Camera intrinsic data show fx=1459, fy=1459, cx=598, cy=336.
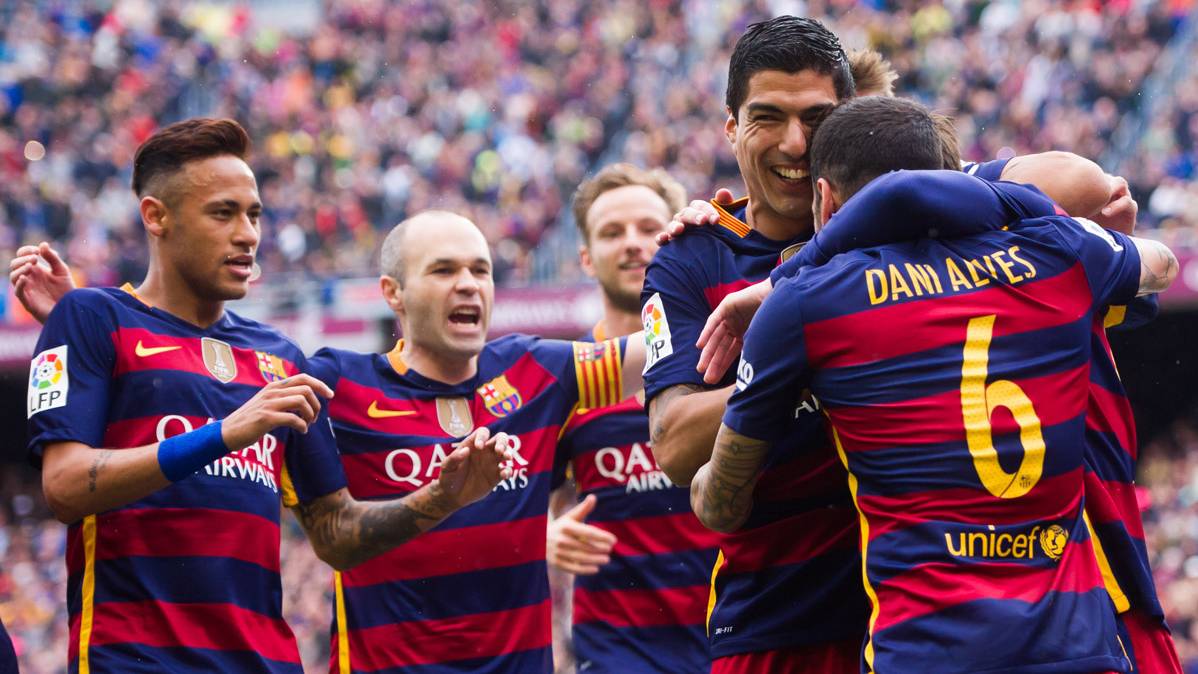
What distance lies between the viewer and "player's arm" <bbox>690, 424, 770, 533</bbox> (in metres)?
3.61

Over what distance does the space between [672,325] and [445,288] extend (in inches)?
74.6

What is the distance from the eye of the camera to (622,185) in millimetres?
7141

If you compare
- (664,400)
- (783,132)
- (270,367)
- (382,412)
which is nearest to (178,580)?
(270,367)

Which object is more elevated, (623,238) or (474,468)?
(623,238)

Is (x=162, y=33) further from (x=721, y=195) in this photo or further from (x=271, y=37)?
(x=721, y=195)

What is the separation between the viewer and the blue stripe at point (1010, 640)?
3148 millimetres

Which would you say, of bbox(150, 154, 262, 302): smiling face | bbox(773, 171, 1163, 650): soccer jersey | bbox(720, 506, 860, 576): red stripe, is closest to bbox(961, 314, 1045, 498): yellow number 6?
bbox(773, 171, 1163, 650): soccer jersey

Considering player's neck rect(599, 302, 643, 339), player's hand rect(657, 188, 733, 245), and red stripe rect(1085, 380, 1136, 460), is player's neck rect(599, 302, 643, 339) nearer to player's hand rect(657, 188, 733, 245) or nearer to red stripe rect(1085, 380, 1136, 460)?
player's hand rect(657, 188, 733, 245)

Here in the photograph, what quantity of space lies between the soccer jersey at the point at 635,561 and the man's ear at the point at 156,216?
5.90ft

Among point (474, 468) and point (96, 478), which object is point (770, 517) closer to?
point (474, 468)

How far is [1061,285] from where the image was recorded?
11.0 feet

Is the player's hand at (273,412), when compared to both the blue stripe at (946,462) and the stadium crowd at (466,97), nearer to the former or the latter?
the blue stripe at (946,462)

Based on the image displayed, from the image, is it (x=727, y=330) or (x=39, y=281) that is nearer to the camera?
(x=727, y=330)

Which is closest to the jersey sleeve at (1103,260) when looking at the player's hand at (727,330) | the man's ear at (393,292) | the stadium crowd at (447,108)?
the player's hand at (727,330)
